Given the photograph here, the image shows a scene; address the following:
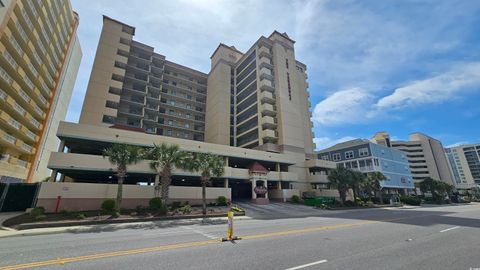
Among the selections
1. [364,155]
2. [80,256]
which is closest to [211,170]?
[80,256]

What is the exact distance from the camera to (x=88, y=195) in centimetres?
2420

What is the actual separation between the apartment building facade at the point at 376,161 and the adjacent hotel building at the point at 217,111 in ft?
64.0

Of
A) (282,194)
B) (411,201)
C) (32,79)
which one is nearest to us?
(32,79)

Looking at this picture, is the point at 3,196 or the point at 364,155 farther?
the point at 364,155

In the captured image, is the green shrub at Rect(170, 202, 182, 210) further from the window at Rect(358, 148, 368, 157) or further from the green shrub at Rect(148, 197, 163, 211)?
the window at Rect(358, 148, 368, 157)

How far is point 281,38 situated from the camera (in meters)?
57.8

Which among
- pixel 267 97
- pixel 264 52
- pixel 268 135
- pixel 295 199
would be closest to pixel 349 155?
pixel 268 135

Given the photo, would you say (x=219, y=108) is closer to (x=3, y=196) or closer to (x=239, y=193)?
(x=239, y=193)

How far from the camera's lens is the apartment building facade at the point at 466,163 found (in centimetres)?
13488

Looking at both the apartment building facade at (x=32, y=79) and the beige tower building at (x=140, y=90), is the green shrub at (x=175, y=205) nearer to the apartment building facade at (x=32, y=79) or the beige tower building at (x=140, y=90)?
the beige tower building at (x=140, y=90)

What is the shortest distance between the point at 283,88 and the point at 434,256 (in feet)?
156

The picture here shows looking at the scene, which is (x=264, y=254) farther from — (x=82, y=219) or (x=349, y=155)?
(x=349, y=155)

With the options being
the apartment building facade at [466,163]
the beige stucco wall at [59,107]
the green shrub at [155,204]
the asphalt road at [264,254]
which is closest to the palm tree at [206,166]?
the green shrub at [155,204]

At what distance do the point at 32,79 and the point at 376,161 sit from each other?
277 ft
